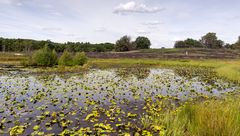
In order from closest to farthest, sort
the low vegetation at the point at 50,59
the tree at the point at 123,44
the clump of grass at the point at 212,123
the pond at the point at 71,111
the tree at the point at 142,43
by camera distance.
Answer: the clump of grass at the point at 212,123
the pond at the point at 71,111
the low vegetation at the point at 50,59
the tree at the point at 123,44
the tree at the point at 142,43

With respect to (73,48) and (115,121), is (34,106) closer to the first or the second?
(115,121)

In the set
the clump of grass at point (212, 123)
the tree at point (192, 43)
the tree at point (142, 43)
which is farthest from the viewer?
the tree at point (192, 43)

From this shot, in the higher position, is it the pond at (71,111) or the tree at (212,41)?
the tree at (212,41)

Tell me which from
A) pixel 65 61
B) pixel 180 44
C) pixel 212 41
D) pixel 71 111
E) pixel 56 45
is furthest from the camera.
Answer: pixel 180 44

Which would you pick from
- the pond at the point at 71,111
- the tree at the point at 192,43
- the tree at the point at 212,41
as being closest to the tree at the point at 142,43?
the tree at the point at 192,43

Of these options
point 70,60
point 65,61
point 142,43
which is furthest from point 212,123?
point 142,43

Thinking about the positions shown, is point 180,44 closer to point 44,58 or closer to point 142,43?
point 142,43

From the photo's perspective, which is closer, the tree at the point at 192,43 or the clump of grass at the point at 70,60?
the clump of grass at the point at 70,60

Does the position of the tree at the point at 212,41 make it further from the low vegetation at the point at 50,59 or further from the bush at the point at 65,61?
the bush at the point at 65,61

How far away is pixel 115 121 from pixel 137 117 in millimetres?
1150

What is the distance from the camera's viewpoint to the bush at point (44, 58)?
38594 mm

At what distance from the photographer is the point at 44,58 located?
38.6m

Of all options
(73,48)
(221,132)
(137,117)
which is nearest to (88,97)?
(137,117)

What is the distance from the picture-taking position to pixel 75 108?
11914mm
